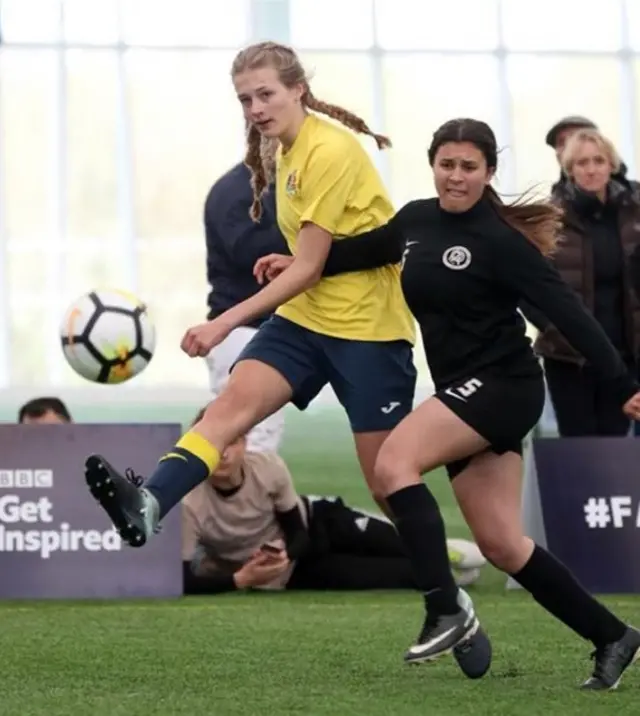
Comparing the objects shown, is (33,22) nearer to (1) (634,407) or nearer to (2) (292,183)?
(2) (292,183)

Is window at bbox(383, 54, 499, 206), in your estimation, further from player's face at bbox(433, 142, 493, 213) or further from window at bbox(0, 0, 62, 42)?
player's face at bbox(433, 142, 493, 213)

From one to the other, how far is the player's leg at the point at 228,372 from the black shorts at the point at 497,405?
3.49 m

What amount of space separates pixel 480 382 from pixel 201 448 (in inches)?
31.2

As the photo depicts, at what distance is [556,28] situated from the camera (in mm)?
22156

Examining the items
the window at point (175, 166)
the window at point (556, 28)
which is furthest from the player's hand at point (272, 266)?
the window at point (556, 28)

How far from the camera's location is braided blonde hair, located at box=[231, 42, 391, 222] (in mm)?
5883

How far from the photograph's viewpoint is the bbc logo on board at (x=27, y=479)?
26.4 feet

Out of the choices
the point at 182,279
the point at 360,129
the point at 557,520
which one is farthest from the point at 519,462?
the point at 182,279

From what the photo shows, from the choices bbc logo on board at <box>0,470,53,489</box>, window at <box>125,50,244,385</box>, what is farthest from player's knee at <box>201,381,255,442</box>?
window at <box>125,50,244,385</box>

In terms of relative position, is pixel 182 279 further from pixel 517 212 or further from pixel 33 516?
pixel 517 212

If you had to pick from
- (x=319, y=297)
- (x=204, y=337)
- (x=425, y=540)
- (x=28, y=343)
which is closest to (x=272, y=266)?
(x=319, y=297)

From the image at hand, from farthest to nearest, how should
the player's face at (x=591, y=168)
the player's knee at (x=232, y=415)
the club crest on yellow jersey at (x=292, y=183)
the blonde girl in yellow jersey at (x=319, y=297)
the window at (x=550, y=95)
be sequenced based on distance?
the window at (x=550, y=95) < the player's face at (x=591, y=168) < the club crest on yellow jersey at (x=292, y=183) < the blonde girl in yellow jersey at (x=319, y=297) < the player's knee at (x=232, y=415)

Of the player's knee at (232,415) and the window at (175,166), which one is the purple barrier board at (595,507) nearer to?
the player's knee at (232,415)

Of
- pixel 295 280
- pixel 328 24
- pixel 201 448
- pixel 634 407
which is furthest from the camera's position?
pixel 328 24
